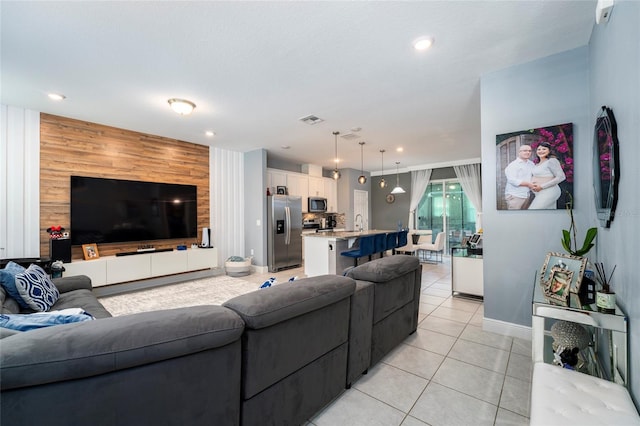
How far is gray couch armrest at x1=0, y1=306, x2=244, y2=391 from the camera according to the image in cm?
83

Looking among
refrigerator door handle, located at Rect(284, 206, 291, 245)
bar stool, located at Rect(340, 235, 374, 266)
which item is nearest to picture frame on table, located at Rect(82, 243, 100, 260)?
refrigerator door handle, located at Rect(284, 206, 291, 245)

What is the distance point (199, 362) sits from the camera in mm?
1133

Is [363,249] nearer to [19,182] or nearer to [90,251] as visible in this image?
[90,251]

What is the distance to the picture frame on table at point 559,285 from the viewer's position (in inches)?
75.2

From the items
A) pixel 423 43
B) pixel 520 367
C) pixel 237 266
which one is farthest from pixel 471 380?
pixel 237 266

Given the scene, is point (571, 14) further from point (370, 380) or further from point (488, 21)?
point (370, 380)

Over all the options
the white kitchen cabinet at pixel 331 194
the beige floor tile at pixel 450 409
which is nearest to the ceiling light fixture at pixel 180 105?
the beige floor tile at pixel 450 409

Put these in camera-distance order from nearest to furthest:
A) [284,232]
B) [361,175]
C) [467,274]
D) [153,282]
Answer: [467,274], [153,282], [284,232], [361,175]

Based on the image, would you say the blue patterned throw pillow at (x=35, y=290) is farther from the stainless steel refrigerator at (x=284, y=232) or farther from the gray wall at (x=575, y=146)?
the gray wall at (x=575, y=146)

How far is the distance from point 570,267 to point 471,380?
113 centimetres

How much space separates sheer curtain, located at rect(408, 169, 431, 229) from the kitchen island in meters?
3.68

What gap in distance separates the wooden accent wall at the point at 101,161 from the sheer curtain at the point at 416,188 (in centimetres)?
599

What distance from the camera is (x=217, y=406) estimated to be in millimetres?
1194

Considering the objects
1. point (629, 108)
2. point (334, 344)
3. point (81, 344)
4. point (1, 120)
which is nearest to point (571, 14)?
point (629, 108)
